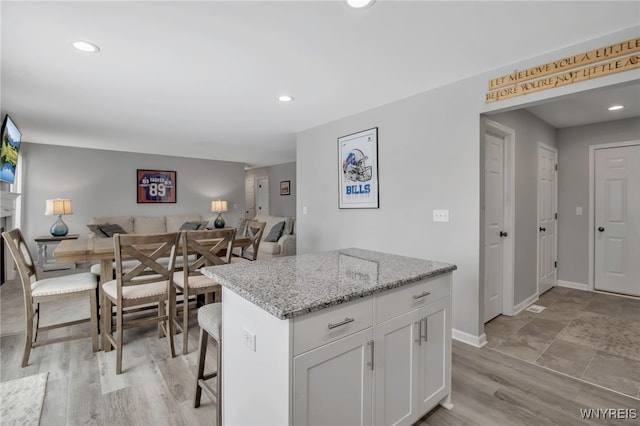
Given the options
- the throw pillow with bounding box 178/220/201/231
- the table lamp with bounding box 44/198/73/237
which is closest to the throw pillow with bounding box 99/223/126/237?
the table lamp with bounding box 44/198/73/237

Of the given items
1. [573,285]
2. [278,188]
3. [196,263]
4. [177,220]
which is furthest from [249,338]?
[278,188]

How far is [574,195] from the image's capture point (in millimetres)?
4328

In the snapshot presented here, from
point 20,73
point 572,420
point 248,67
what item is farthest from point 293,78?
point 572,420

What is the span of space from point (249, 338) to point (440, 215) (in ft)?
7.12

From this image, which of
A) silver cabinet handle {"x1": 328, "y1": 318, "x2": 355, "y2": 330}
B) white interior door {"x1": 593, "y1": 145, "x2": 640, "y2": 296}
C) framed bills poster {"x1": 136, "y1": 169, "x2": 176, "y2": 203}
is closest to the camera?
silver cabinet handle {"x1": 328, "y1": 318, "x2": 355, "y2": 330}

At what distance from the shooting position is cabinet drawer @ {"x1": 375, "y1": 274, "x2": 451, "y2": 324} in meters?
1.39

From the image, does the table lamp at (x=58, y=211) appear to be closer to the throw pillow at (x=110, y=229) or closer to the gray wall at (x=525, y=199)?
the throw pillow at (x=110, y=229)

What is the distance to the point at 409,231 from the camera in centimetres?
311

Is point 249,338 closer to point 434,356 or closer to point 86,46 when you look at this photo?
point 434,356

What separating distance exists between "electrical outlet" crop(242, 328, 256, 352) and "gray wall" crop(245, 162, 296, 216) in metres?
6.49

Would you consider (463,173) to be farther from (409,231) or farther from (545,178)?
(545,178)

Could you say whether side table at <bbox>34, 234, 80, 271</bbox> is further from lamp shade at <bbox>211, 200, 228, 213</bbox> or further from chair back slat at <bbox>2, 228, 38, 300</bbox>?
chair back slat at <bbox>2, 228, 38, 300</bbox>

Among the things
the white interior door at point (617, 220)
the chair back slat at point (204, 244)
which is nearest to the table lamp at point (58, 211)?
the chair back slat at point (204, 244)

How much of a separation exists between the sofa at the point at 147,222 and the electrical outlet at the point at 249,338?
5.40 metres
